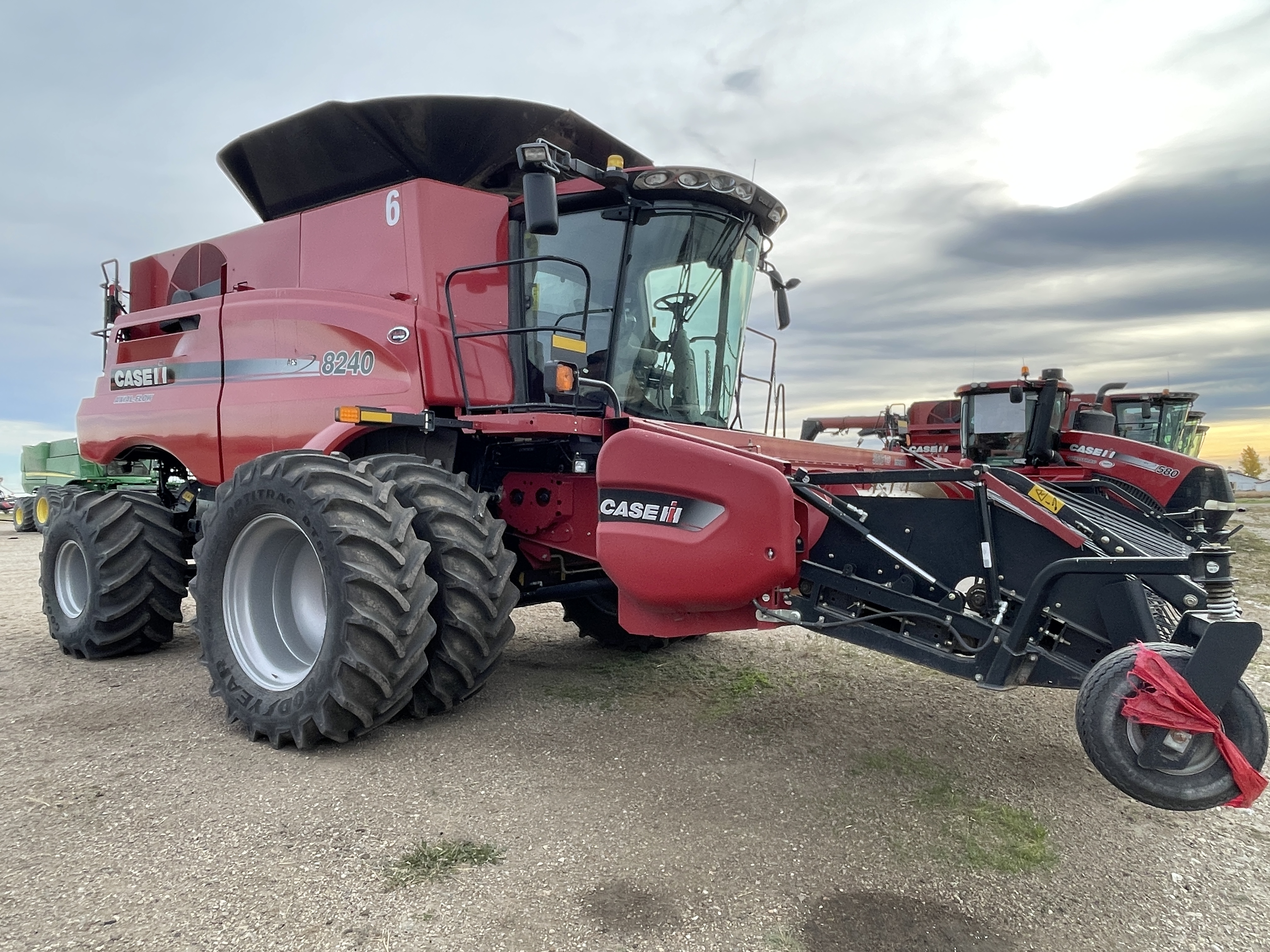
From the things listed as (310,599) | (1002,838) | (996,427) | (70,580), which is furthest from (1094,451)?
(70,580)

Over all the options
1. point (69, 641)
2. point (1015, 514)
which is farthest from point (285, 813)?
point (69, 641)

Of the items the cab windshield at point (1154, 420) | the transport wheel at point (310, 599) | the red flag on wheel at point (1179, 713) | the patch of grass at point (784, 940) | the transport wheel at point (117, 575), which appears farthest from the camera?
the cab windshield at point (1154, 420)

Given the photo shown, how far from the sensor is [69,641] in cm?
554

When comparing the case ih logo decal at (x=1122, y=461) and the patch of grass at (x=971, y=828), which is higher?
the case ih logo decal at (x=1122, y=461)

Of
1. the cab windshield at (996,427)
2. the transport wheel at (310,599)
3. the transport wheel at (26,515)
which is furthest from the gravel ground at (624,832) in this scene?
the transport wheel at (26,515)

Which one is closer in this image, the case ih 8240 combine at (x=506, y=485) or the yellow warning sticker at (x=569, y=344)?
the case ih 8240 combine at (x=506, y=485)

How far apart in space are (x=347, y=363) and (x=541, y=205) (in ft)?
5.26

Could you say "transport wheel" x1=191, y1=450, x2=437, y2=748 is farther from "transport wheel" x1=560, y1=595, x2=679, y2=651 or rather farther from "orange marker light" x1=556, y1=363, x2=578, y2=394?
"transport wheel" x1=560, y1=595, x2=679, y2=651

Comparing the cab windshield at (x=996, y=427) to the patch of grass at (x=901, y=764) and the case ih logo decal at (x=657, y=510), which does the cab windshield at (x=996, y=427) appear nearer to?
the patch of grass at (x=901, y=764)

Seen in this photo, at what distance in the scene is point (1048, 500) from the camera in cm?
278

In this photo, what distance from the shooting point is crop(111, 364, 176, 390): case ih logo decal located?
5668 mm

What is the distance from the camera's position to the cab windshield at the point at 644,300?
13.7ft

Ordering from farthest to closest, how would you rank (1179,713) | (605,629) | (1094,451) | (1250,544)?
(1250,544)
(1094,451)
(605,629)
(1179,713)

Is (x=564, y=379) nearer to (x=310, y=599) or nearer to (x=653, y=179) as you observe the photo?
(x=653, y=179)
